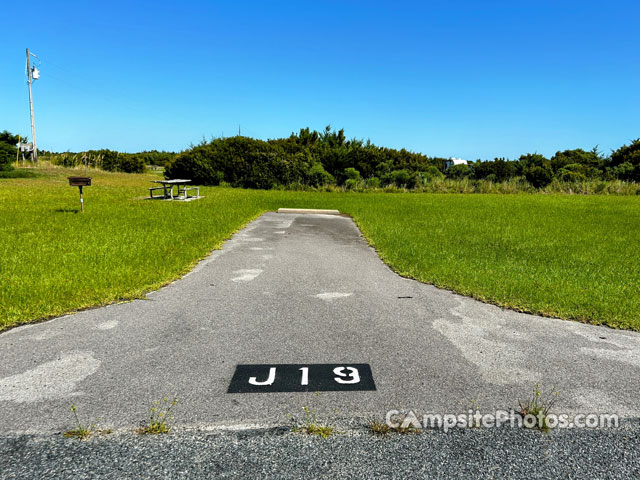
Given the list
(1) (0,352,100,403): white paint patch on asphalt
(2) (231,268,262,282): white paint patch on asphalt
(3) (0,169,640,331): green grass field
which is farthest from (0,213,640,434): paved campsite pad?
(3) (0,169,640,331): green grass field

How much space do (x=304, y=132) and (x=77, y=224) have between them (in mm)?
39758

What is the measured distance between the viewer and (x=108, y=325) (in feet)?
14.1

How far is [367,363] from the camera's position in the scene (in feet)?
11.6

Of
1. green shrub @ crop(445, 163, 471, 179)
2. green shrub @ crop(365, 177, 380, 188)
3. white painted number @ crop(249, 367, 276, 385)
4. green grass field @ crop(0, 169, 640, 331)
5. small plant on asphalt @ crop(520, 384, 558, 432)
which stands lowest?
white painted number @ crop(249, 367, 276, 385)

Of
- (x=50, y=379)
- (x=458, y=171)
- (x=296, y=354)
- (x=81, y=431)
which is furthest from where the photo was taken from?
(x=458, y=171)

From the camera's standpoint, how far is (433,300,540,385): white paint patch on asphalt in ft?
11.2

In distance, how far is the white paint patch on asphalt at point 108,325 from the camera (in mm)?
4224

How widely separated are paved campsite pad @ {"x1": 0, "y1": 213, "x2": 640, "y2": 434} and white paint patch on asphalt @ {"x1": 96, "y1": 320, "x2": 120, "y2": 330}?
3 cm

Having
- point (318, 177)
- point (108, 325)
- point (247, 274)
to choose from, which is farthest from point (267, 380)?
point (318, 177)

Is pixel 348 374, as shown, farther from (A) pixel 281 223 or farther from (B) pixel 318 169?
(B) pixel 318 169

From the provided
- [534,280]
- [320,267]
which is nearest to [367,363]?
[320,267]

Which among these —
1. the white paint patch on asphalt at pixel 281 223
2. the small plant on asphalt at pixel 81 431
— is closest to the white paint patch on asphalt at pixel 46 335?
the small plant on asphalt at pixel 81 431

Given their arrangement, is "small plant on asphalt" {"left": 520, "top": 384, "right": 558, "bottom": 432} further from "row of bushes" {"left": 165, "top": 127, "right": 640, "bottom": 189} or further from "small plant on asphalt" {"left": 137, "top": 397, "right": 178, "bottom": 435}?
"row of bushes" {"left": 165, "top": 127, "right": 640, "bottom": 189}

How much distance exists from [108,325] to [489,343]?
3.96 meters
